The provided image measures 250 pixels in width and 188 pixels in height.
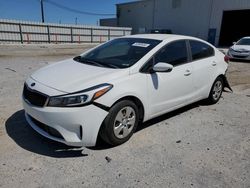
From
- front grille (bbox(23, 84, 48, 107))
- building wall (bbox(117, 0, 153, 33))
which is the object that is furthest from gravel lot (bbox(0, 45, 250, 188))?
Answer: building wall (bbox(117, 0, 153, 33))

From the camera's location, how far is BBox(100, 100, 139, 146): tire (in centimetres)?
304

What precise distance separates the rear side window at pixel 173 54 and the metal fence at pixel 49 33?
24.6 metres

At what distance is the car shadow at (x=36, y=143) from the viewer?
3076mm

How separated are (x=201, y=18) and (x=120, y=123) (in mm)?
31805

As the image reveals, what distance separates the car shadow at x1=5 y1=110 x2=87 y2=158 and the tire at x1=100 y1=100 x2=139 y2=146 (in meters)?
0.45

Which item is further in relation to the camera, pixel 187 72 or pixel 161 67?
pixel 187 72

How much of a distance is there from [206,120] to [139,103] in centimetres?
169

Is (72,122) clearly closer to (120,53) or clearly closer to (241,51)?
(120,53)

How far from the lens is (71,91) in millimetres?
2852

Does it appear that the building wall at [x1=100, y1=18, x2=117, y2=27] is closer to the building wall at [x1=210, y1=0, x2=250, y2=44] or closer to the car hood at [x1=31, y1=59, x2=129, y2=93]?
the building wall at [x1=210, y1=0, x2=250, y2=44]

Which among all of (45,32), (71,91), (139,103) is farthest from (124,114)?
(45,32)

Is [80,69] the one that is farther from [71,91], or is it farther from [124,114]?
[124,114]

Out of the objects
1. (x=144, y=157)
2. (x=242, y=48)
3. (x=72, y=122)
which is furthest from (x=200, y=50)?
(x=242, y=48)

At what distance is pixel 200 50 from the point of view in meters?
4.70
